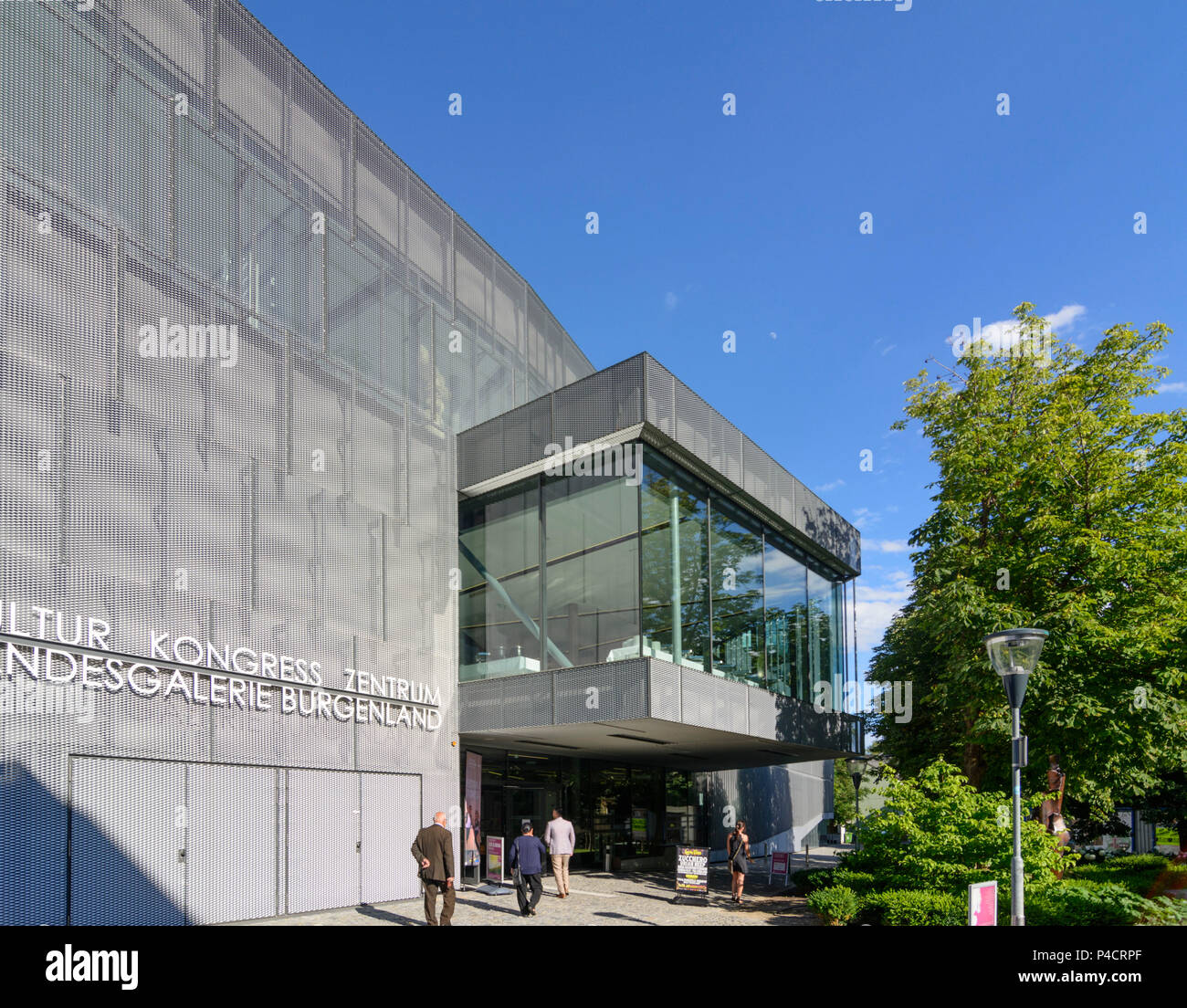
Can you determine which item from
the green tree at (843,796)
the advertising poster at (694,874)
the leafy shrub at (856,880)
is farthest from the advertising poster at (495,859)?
the green tree at (843,796)

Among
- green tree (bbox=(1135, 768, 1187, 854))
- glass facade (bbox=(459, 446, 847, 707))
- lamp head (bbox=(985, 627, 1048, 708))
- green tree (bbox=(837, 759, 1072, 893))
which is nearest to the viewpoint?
lamp head (bbox=(985, 627, 1048, 708))

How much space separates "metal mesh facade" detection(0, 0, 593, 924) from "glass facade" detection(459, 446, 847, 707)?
2.93 ft

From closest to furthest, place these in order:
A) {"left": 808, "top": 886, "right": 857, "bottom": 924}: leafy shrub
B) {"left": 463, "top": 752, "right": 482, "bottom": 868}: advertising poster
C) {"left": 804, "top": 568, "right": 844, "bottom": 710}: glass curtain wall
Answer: {"left": 808, "top": 886, "right": 857, "bottom": 924}: leafy shrub, {"left": 463, "top": 752, "right": 482, "bottom": 868}: advertising poster, {"left": 804, "top": 568, "right": 844, "bottom": 710}: glass curtain wall

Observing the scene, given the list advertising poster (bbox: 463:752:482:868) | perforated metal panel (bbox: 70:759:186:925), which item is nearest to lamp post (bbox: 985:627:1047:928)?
perforated metal panel (bbox: 70:759:186:925)

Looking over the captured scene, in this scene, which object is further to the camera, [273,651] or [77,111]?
[273,651]

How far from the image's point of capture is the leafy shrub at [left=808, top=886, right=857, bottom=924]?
13.9 meters

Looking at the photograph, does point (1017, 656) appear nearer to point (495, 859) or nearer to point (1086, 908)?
point (1086, 908)

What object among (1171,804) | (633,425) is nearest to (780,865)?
(633,425)

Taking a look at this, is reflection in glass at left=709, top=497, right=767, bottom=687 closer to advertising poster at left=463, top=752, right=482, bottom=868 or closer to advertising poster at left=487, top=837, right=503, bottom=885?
Answer: advertising poster at left=487, top=837, right=503, bottom=885
